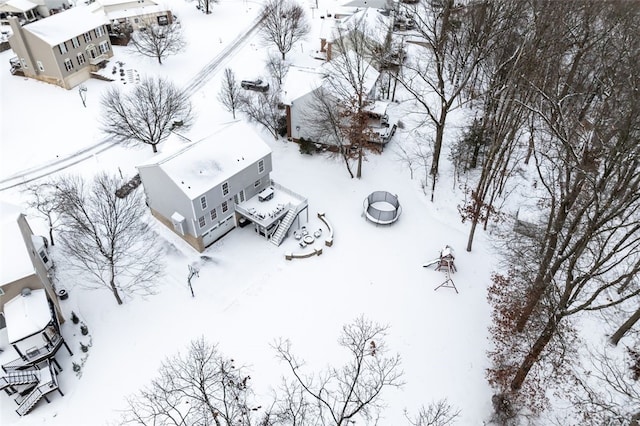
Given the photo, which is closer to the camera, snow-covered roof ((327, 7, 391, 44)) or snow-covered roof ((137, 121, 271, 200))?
snow-covered roof ((137, 121, 271, 200))

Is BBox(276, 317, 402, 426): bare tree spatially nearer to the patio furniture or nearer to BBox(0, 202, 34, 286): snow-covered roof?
the patio furniture

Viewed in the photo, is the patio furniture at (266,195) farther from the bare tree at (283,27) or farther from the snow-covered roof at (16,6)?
the snow-covered roof at (16,6)

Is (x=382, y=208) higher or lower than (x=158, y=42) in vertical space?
lower

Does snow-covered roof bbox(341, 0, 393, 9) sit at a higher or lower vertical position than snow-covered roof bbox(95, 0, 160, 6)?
higher

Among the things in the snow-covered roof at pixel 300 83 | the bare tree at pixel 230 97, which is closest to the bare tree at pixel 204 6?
the bare tree at pixel 230 97

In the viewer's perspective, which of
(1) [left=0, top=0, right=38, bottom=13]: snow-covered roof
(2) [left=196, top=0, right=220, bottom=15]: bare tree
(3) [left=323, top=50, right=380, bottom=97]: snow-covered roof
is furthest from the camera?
(2) [left=196, top=0, right=220, bottom=15]: bare tree

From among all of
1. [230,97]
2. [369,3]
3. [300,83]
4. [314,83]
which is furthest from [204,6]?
[314,83]

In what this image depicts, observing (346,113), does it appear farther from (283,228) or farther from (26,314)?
(26,314)

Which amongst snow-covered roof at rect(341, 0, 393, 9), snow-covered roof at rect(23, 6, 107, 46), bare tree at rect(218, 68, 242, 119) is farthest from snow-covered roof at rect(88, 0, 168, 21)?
snow-covered roof at rect(341, 0, 393, 9)
